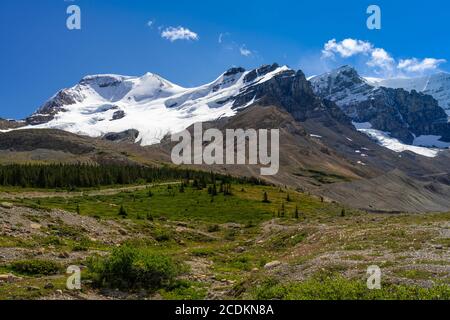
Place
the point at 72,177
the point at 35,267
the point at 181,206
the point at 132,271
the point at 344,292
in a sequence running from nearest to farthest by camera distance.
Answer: the point at 344,292 → the point at 132,271 → the point at 35,267 → the point at 181,206 → the point at 72,177

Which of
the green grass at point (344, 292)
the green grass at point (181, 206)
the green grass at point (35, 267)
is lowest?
the green grass at point (181, 206)

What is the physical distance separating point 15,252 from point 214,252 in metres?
18.3

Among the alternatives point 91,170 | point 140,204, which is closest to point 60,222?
point 140,204

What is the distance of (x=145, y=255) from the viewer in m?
31.5

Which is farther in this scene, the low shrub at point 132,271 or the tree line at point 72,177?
the tree line at point 72,177

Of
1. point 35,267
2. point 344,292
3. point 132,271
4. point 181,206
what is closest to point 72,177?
point 181,206

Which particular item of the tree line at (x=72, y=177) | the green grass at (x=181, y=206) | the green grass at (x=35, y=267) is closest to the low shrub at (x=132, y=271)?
the green grass at (x=35, y=267)

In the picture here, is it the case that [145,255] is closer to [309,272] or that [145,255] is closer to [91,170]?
[309,272]

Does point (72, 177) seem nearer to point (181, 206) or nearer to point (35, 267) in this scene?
point (181, 206)

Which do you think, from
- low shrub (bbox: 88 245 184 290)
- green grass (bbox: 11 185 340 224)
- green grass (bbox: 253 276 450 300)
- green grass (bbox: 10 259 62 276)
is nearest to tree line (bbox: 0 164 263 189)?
green grass (bbox: 11 185 340 224)

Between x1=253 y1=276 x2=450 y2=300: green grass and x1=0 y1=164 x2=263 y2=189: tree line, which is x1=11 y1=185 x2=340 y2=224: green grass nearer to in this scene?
x1=0 y1=164 x2=263 y2=189: tree line

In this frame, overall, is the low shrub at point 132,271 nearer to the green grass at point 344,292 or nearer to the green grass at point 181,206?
the green grass at point 344,292

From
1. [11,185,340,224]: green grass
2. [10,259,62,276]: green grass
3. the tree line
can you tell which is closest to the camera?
[10,259,62,276]: green grass
